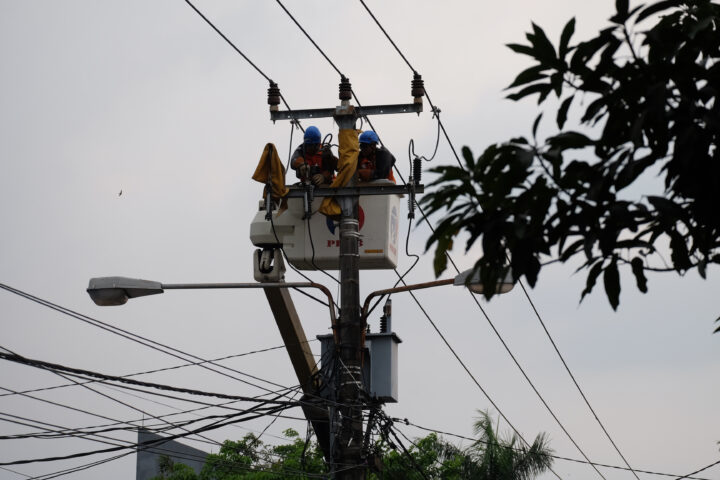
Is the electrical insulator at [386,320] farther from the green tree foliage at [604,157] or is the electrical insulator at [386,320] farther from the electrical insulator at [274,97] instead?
the green tree foliage at [604,157]

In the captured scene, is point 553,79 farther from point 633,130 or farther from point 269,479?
point 269,479

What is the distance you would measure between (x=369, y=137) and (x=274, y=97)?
133cm

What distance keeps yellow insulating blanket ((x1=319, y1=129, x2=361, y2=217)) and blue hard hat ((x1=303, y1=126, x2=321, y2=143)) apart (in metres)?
0.58

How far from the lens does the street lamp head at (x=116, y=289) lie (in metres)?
13.8

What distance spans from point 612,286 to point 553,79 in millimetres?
882

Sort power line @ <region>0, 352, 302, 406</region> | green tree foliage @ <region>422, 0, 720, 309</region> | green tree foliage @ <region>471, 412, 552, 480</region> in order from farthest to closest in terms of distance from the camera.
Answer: green tree foliage @ <region>471, 412, 552, 480</region>, power line @ <region>0, 352, 302, 406</region>, green tree foliage @ <region>422, 0, 720, 309</region>

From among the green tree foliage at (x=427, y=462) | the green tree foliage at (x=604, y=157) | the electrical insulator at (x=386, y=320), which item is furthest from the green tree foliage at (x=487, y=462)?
the green tree foliage at (x=604, y=157)

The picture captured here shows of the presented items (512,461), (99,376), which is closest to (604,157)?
(99,376)

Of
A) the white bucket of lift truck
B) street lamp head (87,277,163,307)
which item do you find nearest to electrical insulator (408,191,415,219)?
the white bucket of lift truck

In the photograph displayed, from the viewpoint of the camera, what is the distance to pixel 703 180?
14.6ft

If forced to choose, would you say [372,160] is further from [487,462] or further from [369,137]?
[487,462]

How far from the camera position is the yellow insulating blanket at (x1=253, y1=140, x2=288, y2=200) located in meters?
14.4

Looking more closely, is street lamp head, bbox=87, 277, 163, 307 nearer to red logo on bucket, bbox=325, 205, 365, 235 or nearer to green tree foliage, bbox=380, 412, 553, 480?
red logo on bucket, bbox=325, 205, 365, 235

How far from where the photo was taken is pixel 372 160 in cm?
1478
